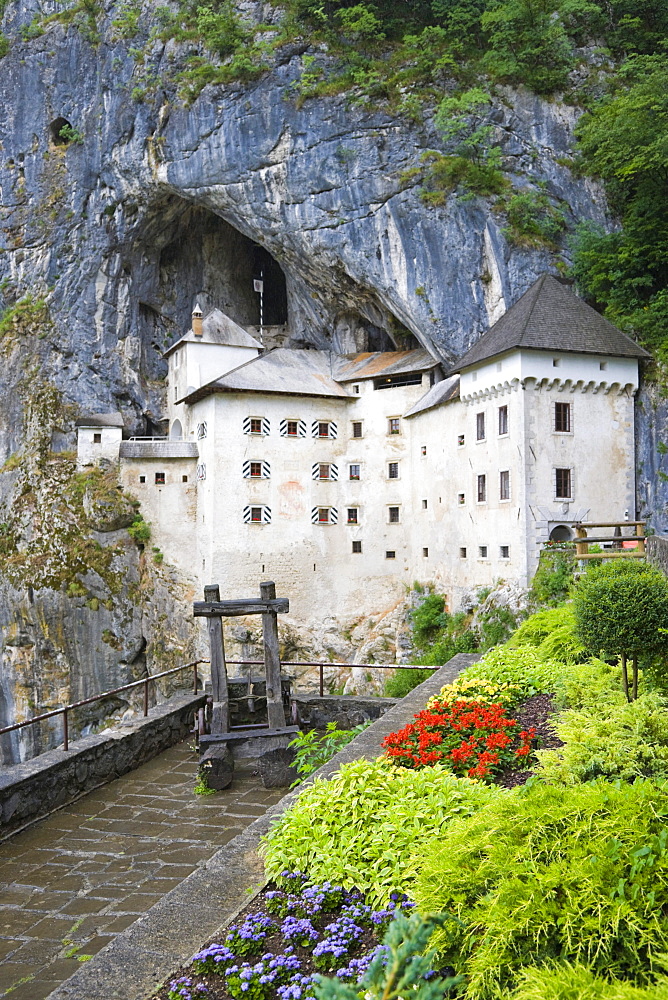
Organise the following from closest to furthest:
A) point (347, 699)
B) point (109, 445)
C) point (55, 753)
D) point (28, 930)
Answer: point (28, 930)
point (55, 753)
point (347, 699)
point (109, 445)

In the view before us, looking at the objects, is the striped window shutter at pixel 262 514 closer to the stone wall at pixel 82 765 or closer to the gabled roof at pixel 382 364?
the gabled roof at pixel 382 364

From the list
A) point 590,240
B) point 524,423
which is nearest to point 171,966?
point 524,423

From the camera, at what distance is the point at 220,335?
39375mm

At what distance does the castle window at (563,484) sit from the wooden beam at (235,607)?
55.7ft

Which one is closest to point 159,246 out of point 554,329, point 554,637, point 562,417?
point 554,329

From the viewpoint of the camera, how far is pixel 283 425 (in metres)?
35.2

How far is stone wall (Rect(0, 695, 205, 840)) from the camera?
7867 mm

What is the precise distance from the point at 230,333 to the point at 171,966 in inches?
1487

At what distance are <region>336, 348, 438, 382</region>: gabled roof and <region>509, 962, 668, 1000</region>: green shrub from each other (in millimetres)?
31092

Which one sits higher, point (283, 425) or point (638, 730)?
point (283, 425)

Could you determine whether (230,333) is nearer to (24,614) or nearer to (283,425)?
(283,425)

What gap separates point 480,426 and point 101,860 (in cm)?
2360

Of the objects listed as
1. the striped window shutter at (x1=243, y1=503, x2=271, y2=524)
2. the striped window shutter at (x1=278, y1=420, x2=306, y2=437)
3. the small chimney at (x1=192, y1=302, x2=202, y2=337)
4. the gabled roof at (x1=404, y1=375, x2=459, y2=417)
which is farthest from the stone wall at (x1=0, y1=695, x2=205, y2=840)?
the small chimney at (x1=192, y1=302, x2=202, y2=337)

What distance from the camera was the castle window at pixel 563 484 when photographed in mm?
26234
